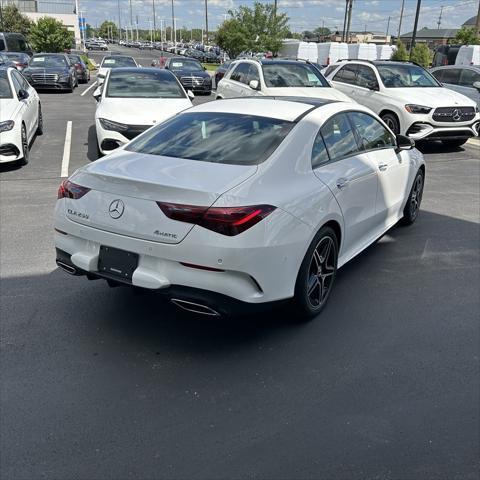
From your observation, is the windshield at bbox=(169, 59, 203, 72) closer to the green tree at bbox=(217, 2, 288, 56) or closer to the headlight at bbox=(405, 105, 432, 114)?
the headlight at bbox=(405, 105, 432, 114)

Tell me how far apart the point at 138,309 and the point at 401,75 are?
10238mm

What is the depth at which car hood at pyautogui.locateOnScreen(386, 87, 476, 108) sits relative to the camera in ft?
35.6

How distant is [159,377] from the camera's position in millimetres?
3279

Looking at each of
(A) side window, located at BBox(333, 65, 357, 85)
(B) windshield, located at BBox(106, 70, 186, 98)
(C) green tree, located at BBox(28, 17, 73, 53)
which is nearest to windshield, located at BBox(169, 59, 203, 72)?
(A) side window, located at BBox(333, 65, 357, 85)

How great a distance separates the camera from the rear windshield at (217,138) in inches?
151

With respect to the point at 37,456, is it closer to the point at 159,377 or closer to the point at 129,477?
the point at 129,477

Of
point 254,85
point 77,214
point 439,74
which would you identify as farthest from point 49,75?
point 77,214

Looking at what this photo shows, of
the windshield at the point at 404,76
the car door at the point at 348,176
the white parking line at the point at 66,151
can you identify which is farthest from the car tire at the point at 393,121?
the car door at the point at 348,176

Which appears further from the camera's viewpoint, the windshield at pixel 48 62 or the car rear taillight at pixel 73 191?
the windshield at pixel 48 62

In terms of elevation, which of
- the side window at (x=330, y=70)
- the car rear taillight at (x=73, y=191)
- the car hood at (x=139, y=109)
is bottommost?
the car hood at (x=139, y=109)

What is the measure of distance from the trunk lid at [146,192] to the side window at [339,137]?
0.95 m

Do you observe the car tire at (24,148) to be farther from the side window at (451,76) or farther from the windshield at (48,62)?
the windshield at (48,62)

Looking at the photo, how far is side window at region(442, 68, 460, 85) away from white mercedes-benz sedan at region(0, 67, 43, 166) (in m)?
11.0

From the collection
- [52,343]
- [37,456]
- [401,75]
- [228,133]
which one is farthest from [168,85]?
[37,456]
